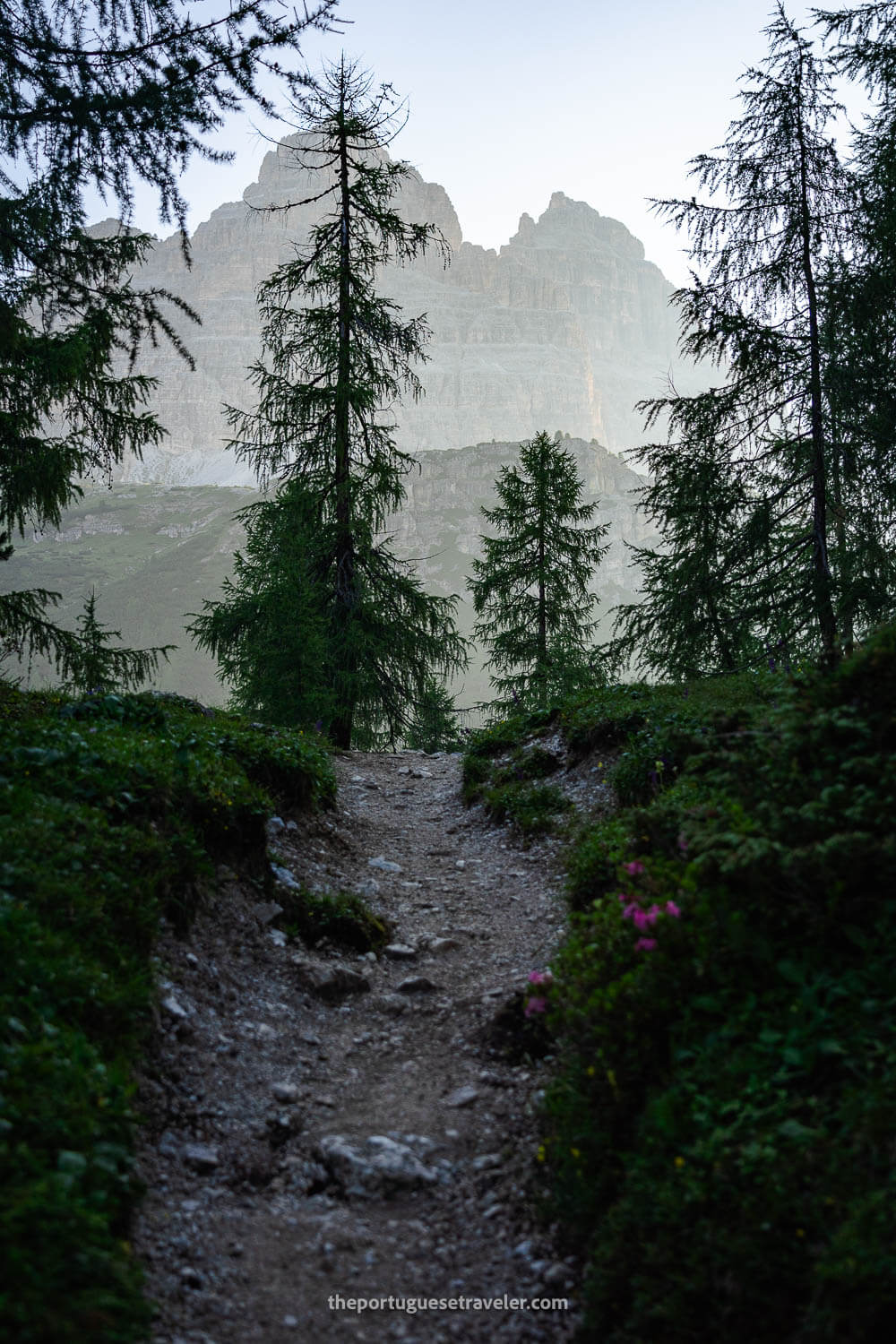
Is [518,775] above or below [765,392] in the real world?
below

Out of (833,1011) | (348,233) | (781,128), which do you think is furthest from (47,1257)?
(348,233)

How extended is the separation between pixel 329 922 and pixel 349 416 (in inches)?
523

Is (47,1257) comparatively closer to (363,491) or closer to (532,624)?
(363,491)

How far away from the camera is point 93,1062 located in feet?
11.3

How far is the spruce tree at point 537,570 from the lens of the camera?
22656 millimetres

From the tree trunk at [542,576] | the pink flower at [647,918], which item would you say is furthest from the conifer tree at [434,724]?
the pink flower at [647,918]

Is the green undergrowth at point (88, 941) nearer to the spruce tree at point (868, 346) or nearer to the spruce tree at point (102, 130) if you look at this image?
the spruce tree at point (102, 130)

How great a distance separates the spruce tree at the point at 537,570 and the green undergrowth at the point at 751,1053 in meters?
17.7

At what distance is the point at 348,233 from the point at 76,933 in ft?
55.3

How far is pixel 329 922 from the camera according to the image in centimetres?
634

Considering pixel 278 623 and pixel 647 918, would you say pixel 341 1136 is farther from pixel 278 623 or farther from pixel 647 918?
pixel 278 623

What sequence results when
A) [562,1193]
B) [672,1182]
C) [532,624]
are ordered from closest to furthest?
1. [672,1182]
2. [562,1193]
3. [532,624]

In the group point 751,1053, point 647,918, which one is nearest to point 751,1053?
point 751,1053

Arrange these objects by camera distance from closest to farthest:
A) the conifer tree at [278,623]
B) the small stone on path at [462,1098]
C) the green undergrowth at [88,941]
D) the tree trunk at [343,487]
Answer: the green undergrowth at [88,941], the small stone on path at [462,1098], the conifer tree at [278,623], the tree trunk at [343,487]
